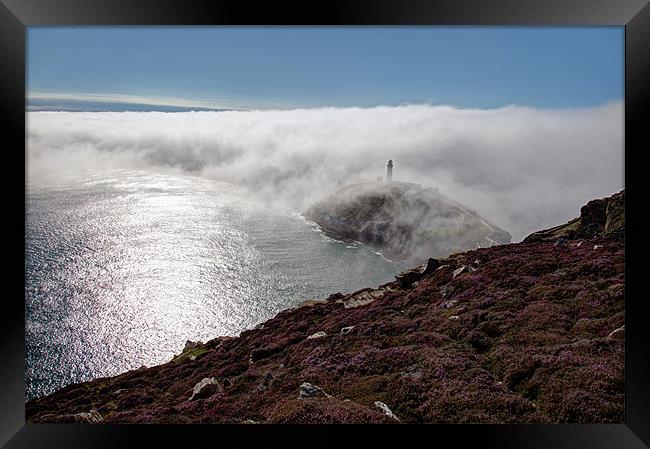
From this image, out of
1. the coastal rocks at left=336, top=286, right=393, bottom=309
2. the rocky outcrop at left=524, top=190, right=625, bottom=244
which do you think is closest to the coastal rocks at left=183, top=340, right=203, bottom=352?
the coastal rocks at left=336, top=286, right=393, bottom=309

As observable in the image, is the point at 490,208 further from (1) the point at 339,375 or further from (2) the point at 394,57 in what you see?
(1) the point at 339,375

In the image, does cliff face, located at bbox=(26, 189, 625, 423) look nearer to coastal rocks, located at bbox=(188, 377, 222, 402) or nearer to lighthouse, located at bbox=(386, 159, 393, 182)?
coastal rocks, located at bbox=(188, 377, 222, 402)

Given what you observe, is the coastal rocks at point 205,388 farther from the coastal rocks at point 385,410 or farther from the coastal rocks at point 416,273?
the coastal rocks at point 416,273

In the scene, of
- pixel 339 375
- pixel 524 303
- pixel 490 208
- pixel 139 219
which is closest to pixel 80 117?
pixel 139 219

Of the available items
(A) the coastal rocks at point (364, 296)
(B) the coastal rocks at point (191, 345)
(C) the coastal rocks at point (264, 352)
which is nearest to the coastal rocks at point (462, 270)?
(A) the coastal rocks at point (364, 296)

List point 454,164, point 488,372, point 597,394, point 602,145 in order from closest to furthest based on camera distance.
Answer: point 597,394 → point 488,372 → point 602,145 → point 454,164

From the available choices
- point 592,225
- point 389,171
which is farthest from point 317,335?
point 592,225
